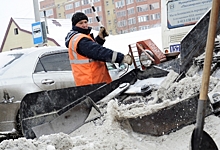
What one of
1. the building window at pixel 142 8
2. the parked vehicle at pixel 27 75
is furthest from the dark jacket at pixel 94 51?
the building window at pixel 142 8

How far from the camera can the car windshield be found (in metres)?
7.27

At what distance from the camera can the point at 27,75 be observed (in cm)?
705

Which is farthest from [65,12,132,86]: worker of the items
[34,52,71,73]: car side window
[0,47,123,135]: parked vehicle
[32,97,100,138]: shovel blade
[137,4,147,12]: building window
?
[137,4,147,12]: building window

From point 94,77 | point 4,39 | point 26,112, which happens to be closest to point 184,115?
point 26,112

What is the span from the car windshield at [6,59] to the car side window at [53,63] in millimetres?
511

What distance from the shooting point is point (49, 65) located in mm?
7336

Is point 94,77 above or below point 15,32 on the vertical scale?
above

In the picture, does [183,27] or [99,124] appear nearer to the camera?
[99,124]

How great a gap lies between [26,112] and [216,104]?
164 centimetres

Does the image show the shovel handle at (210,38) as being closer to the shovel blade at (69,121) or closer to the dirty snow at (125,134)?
the dirty snow at (125,134)

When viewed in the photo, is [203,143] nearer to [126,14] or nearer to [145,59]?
[145,59]

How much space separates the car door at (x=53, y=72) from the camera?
704cm

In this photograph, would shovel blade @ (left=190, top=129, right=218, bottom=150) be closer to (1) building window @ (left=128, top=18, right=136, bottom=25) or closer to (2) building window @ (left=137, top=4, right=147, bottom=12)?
(2) building window @ (left=137, top=4, right=147, bottom=12)

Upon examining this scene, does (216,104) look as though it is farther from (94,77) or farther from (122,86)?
(94,77)
